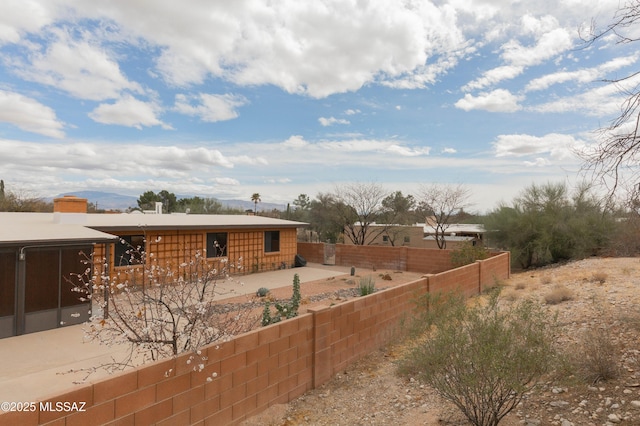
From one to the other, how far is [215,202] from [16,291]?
137 ft

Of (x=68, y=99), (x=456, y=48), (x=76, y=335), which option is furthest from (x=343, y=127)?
(x=76, y=335)

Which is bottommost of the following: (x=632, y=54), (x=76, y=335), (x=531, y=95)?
(x=76, y=335)

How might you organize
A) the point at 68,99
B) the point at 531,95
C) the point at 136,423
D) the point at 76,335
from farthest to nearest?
the point at 68,99
the point at 531,95
the point at 76,335
the point at 136,423

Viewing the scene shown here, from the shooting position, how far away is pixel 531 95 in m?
15.0

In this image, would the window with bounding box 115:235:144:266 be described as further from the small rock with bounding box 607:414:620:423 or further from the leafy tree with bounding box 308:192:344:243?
the leafy tree with bounding box 308:192:344:243

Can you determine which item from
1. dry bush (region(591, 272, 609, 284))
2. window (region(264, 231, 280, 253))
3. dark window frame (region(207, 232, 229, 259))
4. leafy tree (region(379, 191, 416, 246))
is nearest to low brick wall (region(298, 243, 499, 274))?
window (region(264, 231, 280, 253))

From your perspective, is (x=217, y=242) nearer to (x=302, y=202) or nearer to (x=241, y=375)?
(x=241, y=375)


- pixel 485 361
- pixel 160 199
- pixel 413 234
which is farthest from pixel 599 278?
pixel 160 199

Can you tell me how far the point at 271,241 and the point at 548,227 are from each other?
17.2m

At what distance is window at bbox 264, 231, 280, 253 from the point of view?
2100cm

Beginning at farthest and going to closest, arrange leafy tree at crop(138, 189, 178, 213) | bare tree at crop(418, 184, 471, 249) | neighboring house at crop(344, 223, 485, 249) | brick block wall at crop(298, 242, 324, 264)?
1. leafy tree at crop(138, 189, 178, 213)
2. neighboring house at crop(344, 223, 485, 249)
3. bare tree at crop(418, 184, 471, 249)
4. brick block wall at crop(298, 242, 324, 264)

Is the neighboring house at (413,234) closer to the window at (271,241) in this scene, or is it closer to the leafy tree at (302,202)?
the window at (271,241)

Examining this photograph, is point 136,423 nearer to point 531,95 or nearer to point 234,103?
point 531,95

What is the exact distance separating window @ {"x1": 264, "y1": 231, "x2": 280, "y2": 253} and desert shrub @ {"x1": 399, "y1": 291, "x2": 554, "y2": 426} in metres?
16.6
